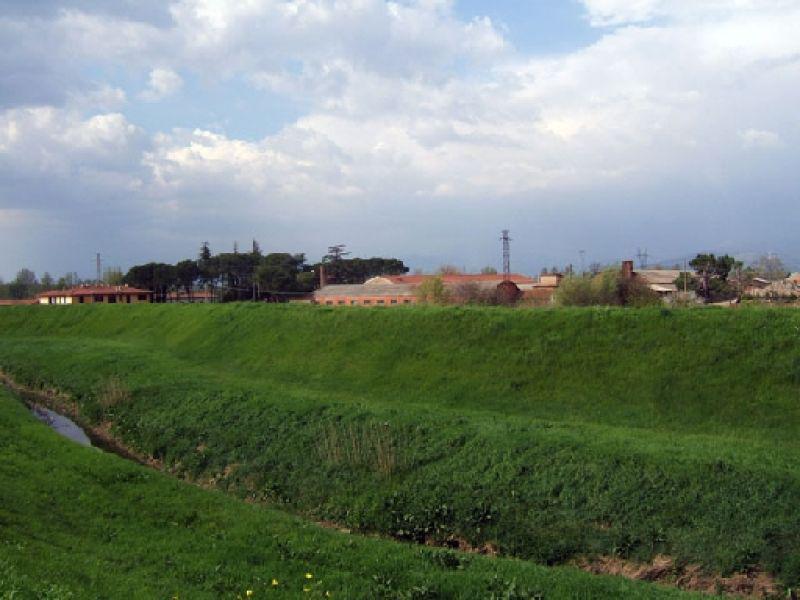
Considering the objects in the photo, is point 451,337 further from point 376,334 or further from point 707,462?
point 707,462

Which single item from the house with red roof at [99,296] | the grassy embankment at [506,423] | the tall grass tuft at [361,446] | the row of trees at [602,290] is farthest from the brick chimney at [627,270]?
the house with red roof at [99,296]

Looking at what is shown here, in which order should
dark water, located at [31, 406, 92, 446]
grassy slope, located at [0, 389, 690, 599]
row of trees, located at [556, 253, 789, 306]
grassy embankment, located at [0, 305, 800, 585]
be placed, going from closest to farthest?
grassy slope, located at [0, 389, 690, 599]
grassy embankment, located at [0, 305, 800, 585]
dark water, located at [31, 406, 92, 446]
row of trees, located at [556, 253, 789, 306]

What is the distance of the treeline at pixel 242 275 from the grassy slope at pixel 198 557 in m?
66.4

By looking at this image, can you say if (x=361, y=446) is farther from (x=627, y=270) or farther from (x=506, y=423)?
(x=627, y=270)

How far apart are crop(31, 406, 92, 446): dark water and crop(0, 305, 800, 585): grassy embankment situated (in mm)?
A: 980

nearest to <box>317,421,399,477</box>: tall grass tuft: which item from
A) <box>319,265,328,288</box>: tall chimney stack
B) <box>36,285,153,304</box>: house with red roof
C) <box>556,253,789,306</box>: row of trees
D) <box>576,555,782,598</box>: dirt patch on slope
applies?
<box>576,555,782,598</box>: dirt patch on slope

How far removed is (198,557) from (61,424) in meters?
17.5

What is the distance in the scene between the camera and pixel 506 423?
1717cm

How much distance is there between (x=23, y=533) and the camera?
31.0 ft

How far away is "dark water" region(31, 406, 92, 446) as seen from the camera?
75.4 ft

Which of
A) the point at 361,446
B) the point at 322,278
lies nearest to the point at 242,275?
the point at 322,278

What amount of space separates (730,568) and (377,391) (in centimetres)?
1310

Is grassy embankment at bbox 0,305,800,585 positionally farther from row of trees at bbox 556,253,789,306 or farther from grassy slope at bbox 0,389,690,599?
row of trees at bbox 556,253,789,306

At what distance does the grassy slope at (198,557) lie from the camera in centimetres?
836
